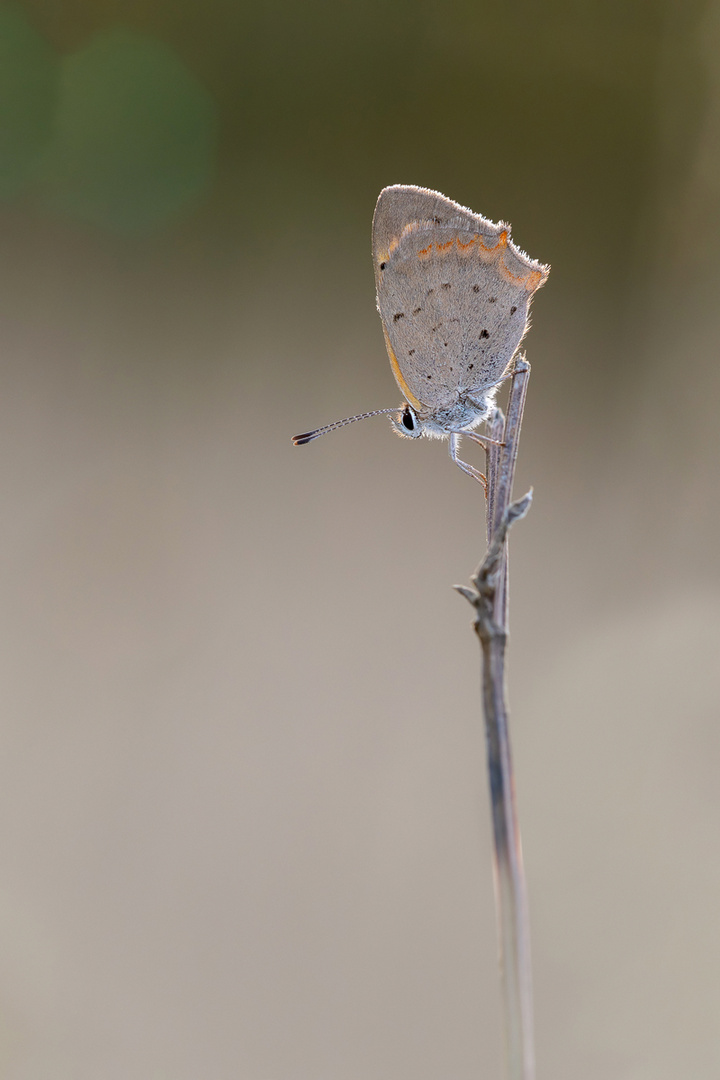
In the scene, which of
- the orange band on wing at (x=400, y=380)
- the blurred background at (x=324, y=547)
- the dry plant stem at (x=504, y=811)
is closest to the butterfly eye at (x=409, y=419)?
the orange band on wing at (x=400, y=380)

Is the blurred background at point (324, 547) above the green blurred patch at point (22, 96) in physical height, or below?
below

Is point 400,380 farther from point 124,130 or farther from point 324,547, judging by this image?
point 124,130

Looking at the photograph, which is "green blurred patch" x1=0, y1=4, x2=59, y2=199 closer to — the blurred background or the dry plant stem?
the blurred background

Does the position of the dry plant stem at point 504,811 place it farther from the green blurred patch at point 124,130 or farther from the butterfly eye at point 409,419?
the green blurred patch at point 124,130

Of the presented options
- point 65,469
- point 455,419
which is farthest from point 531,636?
point 65,469

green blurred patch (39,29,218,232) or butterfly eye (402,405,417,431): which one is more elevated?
green blurred patch (39,29,218,232)

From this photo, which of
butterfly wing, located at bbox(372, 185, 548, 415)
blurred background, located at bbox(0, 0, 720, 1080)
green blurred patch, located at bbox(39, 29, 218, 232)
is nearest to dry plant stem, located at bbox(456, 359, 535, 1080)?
butterfly wing, located at bbox(372, 185, 548, 415)

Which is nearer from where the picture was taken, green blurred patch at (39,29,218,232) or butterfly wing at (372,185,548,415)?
butterfly wing at (372,185,548,415)
